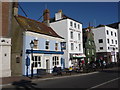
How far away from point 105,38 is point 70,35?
16464mm

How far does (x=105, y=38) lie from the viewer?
43.1m

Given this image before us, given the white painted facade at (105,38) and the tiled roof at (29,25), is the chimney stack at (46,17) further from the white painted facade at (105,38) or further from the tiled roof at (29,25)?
the white painted facade at (105,38)

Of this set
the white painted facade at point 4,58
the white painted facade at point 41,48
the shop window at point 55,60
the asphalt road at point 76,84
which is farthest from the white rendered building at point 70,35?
the asphalt road at point 76,84

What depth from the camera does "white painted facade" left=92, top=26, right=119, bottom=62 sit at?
43312 millimetres

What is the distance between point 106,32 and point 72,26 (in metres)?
16.2

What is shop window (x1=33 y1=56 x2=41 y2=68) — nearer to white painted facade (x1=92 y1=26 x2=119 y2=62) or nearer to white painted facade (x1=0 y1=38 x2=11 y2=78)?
white painted facade (x1=0 y1=38 x2=11 y2=78)

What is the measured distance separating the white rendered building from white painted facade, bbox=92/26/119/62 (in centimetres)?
1252

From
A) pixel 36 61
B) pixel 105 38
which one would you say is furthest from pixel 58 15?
pixel 105 38

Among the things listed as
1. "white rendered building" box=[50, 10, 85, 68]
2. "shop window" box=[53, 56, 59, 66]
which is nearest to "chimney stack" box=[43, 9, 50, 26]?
"white rendered building" box=[50, 10, 85, 68]

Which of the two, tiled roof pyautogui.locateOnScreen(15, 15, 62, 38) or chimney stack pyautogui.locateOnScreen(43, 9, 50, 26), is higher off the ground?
chimney stack pyautogui.locateOnScreen(43, 9, 50, 26)

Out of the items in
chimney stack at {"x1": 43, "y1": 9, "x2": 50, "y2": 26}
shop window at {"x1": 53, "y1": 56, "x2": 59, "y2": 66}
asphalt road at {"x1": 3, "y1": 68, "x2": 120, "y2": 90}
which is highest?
chimney stack at {"x1": 43, "y1": 9, "x2": 50, "y2": 26}

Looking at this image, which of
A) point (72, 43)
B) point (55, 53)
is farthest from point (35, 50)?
point (72, 43)

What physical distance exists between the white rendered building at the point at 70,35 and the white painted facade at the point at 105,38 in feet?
41.1

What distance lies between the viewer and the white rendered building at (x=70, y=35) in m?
30.0
